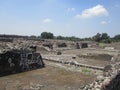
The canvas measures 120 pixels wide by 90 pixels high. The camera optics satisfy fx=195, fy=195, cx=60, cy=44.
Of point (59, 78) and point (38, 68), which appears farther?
point (38, 68)

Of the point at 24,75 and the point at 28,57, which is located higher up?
the point at 28,57

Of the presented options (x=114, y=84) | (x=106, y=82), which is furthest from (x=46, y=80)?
(x=106, y=82)

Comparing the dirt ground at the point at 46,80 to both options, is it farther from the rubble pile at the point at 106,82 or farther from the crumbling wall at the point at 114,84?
the rubble pile at the point at 106,82

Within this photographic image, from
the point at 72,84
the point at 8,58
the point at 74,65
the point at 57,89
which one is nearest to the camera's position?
the point at 57,89

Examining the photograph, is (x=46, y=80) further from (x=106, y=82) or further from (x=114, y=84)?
(x=106, y=82)

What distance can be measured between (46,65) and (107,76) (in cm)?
704

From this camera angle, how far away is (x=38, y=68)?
11820mm

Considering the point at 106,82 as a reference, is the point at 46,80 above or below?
below

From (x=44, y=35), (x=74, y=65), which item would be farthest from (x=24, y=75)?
(x=44, y=35)

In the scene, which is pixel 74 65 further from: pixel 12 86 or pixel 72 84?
pixel 12 86

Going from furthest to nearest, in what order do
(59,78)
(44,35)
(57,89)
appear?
(44,35), (59,78), (57,89)

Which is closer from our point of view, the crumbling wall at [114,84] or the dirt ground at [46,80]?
the crumbling wall at [114,84]

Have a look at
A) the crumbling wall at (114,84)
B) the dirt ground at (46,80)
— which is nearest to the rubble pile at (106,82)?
the crumbling wall at (114,84)

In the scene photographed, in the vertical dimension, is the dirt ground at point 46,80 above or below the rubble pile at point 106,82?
below
